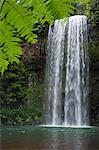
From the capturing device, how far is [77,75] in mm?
15188

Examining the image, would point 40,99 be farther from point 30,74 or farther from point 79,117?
point 79,117

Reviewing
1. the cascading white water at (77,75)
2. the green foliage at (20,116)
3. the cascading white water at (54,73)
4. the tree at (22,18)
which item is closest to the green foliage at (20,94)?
the green foliage at (20,116)

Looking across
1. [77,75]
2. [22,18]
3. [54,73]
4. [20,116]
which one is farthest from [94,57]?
[22,18]

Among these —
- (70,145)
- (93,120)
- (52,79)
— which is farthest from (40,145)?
(52,79)

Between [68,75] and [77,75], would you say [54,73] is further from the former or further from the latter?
[77,75]

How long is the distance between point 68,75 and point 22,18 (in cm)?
1464

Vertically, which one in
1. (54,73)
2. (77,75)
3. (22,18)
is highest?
(54,73)

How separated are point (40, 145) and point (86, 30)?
373 inches

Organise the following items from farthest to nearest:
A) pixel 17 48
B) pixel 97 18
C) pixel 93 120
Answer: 1. pixel 97 18
2. pixel 93 120
3. pixel 17 48

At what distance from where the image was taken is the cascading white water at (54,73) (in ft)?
49.3

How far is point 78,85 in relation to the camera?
15.0 m

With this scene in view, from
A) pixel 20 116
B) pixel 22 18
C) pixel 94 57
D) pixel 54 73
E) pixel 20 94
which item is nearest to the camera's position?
pixel 22 18

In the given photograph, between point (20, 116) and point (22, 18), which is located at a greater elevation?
point (22, 18)

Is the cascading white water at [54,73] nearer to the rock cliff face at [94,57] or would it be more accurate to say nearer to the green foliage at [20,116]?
the green foliage at [20,116]
